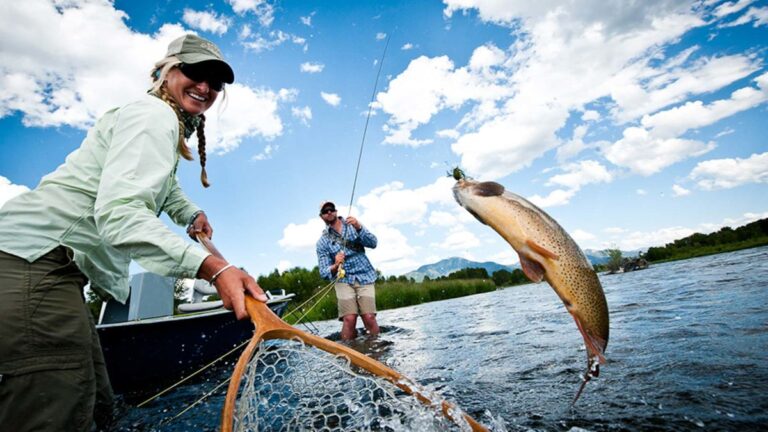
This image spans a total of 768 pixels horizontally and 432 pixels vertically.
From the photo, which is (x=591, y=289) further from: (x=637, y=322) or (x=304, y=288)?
(x=304, y=288)

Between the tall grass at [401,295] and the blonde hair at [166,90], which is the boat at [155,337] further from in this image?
the tall grass at [401,295]

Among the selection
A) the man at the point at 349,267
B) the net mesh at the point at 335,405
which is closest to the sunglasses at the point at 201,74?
the net mesh at the point at 335,405

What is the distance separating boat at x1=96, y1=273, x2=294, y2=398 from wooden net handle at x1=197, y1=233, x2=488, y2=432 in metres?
3.64

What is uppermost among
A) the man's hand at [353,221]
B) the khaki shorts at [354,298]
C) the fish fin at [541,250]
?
the man's hand at [353,221]

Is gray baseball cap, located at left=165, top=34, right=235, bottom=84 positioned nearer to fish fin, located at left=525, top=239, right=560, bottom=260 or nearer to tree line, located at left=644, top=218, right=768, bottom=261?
fish fin, located at left=525, top=239, right=560, bottom=260

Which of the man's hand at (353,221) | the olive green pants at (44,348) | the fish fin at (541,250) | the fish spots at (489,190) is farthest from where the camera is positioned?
the man's hand at (353,221)

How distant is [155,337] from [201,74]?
3.93 metres

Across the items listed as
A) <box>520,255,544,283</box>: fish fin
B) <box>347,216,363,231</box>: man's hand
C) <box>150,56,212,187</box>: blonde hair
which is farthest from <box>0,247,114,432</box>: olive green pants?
<box>347,216,363,231</box>: man's hand

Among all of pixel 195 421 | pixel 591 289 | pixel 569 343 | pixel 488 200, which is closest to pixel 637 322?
pixel 569 343

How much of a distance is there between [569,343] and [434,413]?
3716 millimetres

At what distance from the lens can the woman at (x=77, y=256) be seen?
146 centimetres

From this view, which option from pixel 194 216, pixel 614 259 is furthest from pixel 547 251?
pixel 614 259

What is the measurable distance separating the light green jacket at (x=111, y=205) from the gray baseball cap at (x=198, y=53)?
1.74 feet

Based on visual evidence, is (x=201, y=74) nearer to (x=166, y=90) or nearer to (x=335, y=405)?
(x=166, y=90)
